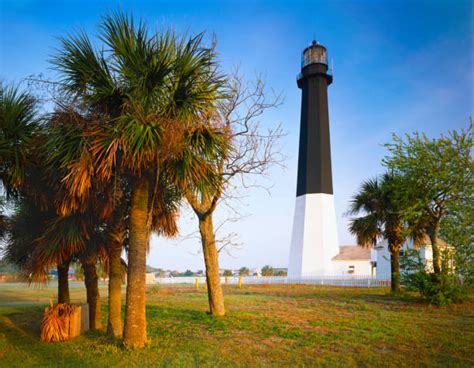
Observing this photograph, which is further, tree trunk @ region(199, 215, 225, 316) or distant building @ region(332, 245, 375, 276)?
distant building @ region(332, 245, 375, 276)

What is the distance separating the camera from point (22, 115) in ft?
30.3

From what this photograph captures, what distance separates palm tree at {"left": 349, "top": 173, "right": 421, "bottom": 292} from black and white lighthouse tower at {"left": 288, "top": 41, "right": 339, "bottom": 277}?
11.0m

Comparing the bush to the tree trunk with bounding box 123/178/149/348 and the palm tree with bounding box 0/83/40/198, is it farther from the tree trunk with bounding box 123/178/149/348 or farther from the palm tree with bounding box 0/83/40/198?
the palm tree with bounding box 0/83/40/198

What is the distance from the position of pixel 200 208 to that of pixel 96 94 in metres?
5.32

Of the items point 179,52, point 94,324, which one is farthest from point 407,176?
point 94,324

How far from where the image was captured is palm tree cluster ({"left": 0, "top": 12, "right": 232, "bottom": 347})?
7.59 metres

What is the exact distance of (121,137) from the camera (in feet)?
24.2

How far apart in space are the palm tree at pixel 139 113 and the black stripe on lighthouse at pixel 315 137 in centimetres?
2583

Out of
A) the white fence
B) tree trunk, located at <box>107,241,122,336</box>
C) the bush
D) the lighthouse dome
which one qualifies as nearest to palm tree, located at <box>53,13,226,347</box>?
tree trunk, located at <box>107,241,122,336</box>

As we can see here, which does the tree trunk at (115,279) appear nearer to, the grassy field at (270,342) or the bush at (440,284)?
the grassy field at (270,342)

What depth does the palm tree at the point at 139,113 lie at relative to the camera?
24.6ft

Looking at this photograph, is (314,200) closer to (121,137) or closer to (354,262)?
(354,262)

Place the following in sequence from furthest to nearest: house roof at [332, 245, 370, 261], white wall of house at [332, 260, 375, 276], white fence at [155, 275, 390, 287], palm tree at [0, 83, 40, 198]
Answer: house roof at [332, 245, 370, 261] → white wall of house at [332, 260, 375, 276] → white fence at [155, 275, 390, 287] → palm tree at [0, 83, 40, 198]

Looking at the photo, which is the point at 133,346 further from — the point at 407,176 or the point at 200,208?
the point at 407,176
